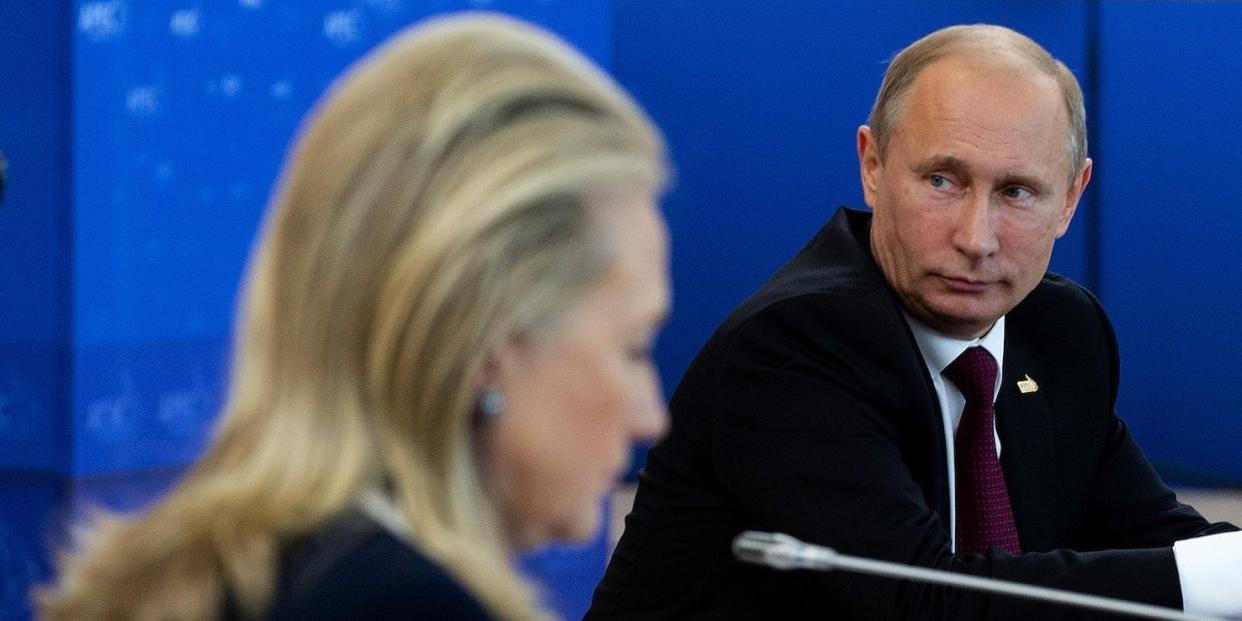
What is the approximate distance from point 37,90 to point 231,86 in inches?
20.2

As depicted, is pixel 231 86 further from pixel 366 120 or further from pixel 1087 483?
pixel 366 120

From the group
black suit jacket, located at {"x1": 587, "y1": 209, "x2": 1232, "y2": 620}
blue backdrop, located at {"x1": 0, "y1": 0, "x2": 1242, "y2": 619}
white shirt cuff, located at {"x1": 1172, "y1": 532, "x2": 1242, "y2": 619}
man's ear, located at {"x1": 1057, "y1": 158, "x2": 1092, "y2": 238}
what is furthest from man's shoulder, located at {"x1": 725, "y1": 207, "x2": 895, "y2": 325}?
blue backdrop, located at {"x1": 0, "y1": 0, "x2": 1242, "y2": 619}

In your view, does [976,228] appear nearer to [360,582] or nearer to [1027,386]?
[1027,386]

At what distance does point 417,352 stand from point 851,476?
0.83 metres

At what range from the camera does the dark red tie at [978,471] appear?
170 cm

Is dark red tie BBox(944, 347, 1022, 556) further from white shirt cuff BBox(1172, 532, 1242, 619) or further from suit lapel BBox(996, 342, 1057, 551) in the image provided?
white shirt cuff BBox(1172, 532, 1242, 619)

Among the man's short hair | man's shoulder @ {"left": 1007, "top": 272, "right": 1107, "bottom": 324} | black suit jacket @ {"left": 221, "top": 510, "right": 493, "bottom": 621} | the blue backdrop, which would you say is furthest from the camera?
the blue backdrop

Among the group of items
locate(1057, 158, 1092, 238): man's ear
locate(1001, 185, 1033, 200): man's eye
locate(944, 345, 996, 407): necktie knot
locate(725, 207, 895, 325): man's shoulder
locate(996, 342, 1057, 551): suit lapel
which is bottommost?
locate(996, 342, 1057, 551): suit lapel

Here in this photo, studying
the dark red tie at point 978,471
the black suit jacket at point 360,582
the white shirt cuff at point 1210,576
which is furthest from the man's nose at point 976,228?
the black suit jacket at point 360,582

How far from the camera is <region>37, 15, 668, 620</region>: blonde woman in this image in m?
0.79

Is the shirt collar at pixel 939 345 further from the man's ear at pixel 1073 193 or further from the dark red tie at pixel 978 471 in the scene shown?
the man's ear at pixel 1073 193

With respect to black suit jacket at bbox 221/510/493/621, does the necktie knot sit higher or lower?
lower

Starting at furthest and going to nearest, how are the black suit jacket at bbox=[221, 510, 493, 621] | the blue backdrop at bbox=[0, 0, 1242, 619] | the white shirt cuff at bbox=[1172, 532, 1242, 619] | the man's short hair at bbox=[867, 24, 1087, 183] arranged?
the blue backdrop at bbox=[0, 0, 1242, 619]
the man's short hair at bbox=[867, 24, 1087, 183]
the white shirt cuff at bbox=[1172, 532, 1242, 619]
the black suit jacket at bbox=[221, 510, 493, 621]

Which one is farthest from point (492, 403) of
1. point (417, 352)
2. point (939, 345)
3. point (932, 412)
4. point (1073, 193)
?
point (1073, 193)
